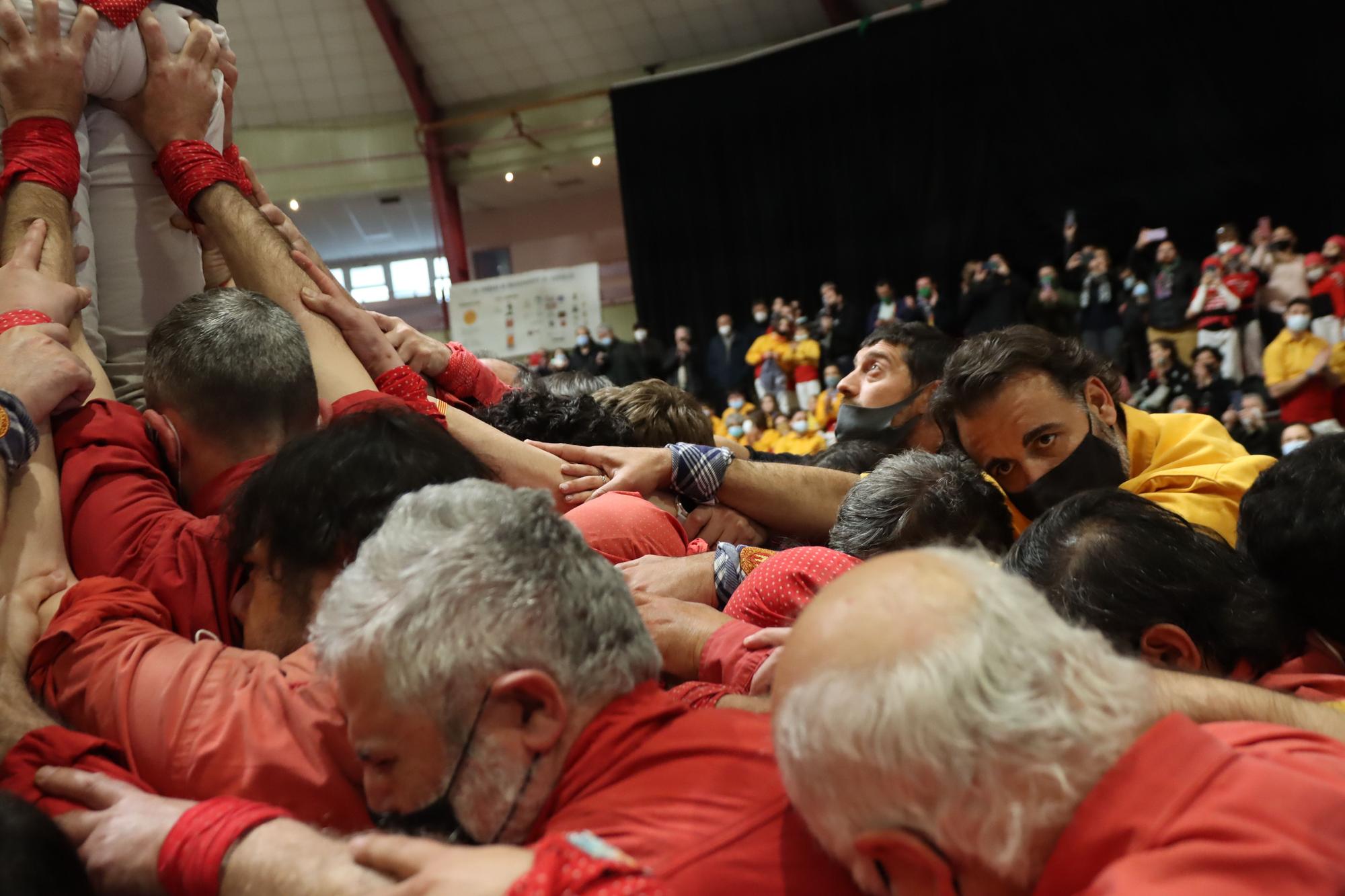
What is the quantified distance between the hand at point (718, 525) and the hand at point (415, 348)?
0.86m

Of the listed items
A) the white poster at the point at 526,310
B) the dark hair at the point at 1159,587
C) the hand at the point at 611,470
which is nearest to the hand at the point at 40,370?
the hand at the point at 611,470

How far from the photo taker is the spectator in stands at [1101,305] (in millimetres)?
11359

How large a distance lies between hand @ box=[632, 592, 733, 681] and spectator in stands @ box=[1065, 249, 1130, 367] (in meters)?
10.4

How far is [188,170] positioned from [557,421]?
101 cm

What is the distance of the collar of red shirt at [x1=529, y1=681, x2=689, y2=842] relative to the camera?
47.5 inches

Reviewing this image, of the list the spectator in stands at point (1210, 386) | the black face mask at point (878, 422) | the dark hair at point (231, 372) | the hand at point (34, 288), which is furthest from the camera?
the spectator in stands at point (1210, 386)

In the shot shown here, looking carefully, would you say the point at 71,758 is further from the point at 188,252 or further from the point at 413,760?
the point at 188,252

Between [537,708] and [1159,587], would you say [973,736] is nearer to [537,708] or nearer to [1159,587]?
[537,708]

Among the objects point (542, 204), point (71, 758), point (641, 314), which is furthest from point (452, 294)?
point (71, 758)

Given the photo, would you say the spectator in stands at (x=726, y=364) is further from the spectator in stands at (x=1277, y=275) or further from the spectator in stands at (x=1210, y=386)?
the spectator in stands at (x=1277, y=275)

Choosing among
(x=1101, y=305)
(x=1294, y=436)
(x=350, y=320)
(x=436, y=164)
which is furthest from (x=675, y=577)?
(x=436, y=164)

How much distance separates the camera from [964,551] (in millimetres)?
1189

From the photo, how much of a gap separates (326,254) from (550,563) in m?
20.6

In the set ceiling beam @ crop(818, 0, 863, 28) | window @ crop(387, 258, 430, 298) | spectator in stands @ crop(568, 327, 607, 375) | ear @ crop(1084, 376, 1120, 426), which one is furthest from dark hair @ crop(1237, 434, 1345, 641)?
window @ crop(387, 258, 430, 298)
